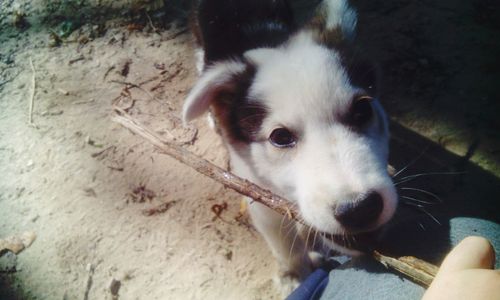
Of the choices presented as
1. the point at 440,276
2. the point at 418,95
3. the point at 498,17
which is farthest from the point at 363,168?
the point at 498,17

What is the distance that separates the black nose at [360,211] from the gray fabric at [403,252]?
216mm

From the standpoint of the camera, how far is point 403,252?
1592 mm

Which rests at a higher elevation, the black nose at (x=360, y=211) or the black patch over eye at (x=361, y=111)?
the black patch over eye at (x=361, y=111)

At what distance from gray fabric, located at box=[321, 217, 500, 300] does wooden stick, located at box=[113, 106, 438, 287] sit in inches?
3.2

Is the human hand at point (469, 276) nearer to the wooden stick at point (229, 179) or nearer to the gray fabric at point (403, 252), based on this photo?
the gray fabric at point (403, 252)

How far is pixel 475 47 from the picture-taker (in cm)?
346

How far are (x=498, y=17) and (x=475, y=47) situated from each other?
1.48ft

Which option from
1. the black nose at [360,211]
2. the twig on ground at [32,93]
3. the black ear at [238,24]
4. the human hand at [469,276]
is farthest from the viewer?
the twig on ground at [32,93]

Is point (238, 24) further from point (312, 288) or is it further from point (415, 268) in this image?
point (415, 268)

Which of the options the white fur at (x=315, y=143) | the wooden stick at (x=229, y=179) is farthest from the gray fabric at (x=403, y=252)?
the wooden stick at (x=229, y=179)

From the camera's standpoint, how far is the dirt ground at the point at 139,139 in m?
2.75

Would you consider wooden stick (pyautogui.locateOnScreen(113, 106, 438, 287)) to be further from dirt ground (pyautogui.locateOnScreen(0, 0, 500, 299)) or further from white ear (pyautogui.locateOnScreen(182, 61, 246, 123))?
dirt ground (pyautogui.locateOnScreen(0, 0, 500, 299))

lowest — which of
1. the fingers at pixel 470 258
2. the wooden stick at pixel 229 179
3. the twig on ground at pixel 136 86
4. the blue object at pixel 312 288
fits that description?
the blue object at pixel 312 288

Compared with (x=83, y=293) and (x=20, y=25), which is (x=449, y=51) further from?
(x=20, y=25)
